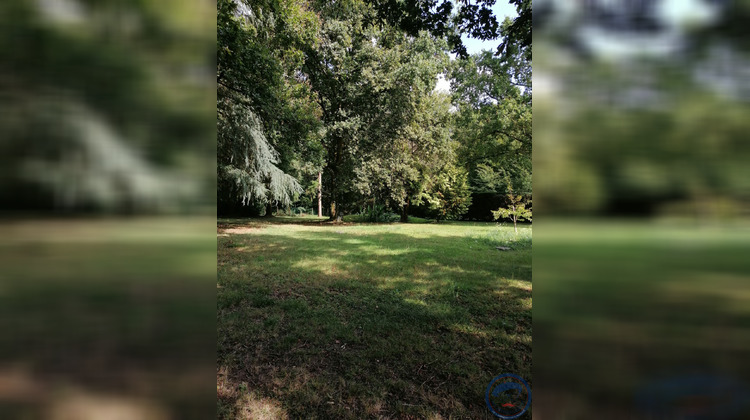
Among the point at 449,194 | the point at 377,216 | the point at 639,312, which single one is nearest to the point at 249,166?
the point at 377,216

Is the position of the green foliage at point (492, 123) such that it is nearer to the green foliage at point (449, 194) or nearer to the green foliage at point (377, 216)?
the green foliage at point (449, 194)

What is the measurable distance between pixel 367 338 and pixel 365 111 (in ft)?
50.9

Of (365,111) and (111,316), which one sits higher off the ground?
(365,111)

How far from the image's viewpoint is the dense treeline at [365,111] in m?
5.11

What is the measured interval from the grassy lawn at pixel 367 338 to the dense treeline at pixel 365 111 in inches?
99.8

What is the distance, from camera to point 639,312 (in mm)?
684

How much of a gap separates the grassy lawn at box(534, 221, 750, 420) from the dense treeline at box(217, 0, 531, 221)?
121 inches

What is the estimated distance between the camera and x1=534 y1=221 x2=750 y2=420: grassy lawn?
62 cm

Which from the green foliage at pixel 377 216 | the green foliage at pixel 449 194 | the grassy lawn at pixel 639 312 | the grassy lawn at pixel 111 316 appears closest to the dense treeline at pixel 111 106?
the grassy lawn at pixel 111 316

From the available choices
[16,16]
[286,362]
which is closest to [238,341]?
[286,362]

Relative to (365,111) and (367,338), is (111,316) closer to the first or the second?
(367,338)

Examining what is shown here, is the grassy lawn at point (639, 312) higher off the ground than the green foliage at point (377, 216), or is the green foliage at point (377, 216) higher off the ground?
the grassy lawn at point (639, 312)

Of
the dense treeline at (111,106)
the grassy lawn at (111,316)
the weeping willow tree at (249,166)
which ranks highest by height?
the weeping willow tree at (249,166)

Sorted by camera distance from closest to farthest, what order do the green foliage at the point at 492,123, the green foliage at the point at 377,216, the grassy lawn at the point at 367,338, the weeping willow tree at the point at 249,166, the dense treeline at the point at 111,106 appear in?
the dense treeline at the point at 111,106, the grassy lawn at the point at 367,338, the green foliage at the point at 492,123, the weeping willow tree at the point at 249,166, the green foliage at the point at 377,216
